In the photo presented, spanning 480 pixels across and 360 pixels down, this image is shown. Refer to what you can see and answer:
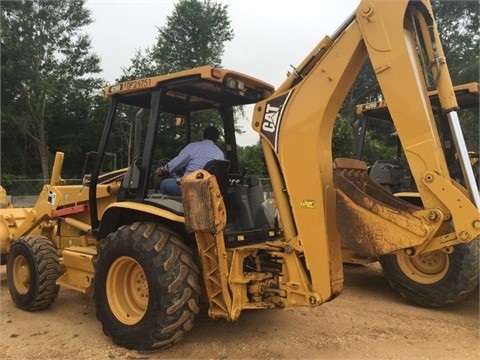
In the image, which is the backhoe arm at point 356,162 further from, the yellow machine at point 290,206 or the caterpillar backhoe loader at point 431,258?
the caterpillar backhoe loader at point 431,258

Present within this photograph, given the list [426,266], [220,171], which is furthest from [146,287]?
[426,266]

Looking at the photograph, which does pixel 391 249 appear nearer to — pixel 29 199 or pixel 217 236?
pixel 217 236

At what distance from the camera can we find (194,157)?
449cm

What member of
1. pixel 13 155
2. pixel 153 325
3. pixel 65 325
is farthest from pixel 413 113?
pixel 13 155

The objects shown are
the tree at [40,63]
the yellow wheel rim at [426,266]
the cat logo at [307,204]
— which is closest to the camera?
the cat logo at [307,204]

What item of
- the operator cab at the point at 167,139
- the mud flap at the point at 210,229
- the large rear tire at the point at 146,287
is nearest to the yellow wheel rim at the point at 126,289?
the large rear tire at the point at 146,287

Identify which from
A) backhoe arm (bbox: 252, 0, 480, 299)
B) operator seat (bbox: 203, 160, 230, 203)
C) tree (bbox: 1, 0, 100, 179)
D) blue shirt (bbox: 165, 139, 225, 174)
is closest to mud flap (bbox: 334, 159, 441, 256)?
backhoe arm (bbox: 252, 0, 480, 299)

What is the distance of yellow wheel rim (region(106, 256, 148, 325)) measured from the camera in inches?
168

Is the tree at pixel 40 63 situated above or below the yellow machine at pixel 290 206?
above

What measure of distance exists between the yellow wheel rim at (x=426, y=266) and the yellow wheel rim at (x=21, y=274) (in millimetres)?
4530

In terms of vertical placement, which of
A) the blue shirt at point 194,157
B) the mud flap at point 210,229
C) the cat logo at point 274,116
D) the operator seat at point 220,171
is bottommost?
the mud flap at point 210,229

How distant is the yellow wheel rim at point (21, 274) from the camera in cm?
543

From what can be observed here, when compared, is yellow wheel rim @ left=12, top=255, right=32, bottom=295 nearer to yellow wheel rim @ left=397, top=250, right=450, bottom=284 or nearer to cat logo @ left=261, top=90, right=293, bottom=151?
cat logo @ left=261, top=90, right=293, bottom=151

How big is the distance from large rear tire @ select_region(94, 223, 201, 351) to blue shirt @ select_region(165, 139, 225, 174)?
2.25 feet
